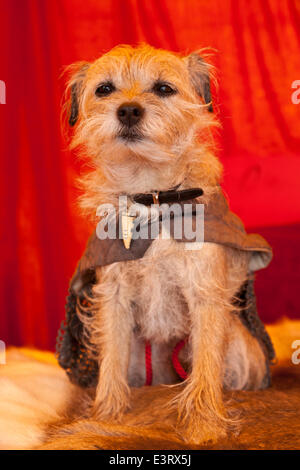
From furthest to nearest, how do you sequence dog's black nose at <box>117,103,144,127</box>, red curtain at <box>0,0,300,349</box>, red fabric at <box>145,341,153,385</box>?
1. red curtain at <box>0,0,300,349</box>
2. red fabric at <box>145,341,153,385</box>
3. dog's black nose at <box>117,103,144,127</box>

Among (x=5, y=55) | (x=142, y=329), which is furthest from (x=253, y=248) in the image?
(x=5, y=55)

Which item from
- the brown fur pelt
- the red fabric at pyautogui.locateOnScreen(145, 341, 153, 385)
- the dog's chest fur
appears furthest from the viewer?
the red fabric at pyautogui.locateOnScreen(145, 341, 153, 385)

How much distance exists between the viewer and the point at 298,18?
2.33 metres

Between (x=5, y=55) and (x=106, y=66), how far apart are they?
987mm

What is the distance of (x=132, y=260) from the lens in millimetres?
1607

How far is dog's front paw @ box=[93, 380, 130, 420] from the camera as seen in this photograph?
62.9 inches

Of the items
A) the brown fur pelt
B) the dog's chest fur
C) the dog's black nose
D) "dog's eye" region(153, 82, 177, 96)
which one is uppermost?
"dog's eye" region(153, 82, 177, 96)

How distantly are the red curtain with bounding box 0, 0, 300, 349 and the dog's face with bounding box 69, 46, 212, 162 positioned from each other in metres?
0.70

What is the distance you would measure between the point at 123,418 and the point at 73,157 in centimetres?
135

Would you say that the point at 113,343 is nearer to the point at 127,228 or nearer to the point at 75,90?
the point at 127,228

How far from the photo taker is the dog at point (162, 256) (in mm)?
1494

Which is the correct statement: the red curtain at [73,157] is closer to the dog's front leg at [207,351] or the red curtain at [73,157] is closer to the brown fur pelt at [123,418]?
the brown fur pelt at [123,418]

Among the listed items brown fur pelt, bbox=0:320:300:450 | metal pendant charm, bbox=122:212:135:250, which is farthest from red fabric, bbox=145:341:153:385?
metal pendant charm, bbox=122:212:135:250

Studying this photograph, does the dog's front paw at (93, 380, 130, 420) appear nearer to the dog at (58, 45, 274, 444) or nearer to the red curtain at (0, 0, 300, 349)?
the dog at (58, 45, 274, 444)
